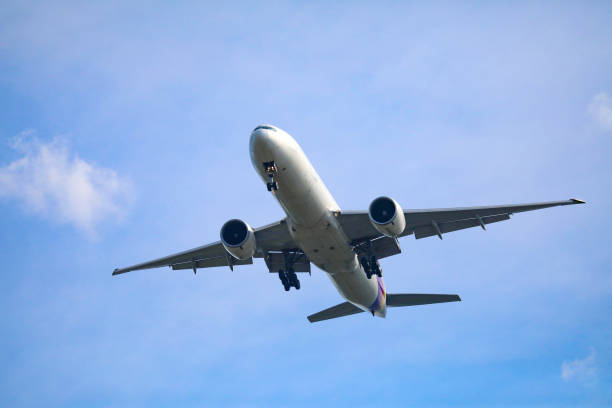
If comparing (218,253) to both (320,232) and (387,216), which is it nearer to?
(320,232)

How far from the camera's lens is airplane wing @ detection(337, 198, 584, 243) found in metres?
26.4

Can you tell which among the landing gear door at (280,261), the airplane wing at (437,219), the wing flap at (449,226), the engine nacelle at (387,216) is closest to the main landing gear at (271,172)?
the airplane wing at (437,219)

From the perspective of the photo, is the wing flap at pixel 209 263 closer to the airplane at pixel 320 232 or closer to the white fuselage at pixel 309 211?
the airplane at pixel 320 232

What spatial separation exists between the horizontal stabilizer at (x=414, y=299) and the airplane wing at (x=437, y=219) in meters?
3.46

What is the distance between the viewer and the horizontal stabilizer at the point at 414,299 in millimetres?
30444

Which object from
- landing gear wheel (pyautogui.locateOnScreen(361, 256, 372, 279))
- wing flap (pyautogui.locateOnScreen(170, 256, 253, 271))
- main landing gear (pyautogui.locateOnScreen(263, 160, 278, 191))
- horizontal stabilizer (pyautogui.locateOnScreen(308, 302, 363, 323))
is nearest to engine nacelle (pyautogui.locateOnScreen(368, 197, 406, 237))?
landing gear wheel (pyautogui.locateOnScreen(361, 256, 372, 279))

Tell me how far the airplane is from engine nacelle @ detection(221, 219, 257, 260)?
1.6 inches

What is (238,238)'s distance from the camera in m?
26.0

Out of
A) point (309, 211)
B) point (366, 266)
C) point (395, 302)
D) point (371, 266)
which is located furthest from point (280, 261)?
point (395, 302)

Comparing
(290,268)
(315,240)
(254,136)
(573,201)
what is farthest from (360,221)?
(573,201)

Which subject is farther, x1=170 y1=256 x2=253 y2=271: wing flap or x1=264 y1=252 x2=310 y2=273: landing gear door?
x1=170 y1=256 x2=253 y2=271: wing flap

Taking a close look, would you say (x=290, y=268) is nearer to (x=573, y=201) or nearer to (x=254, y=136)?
(x=254, y=136)

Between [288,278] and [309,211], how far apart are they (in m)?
4.99

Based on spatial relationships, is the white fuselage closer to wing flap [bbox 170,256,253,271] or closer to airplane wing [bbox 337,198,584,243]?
airplane wing [bbox 337,198,584,243]
